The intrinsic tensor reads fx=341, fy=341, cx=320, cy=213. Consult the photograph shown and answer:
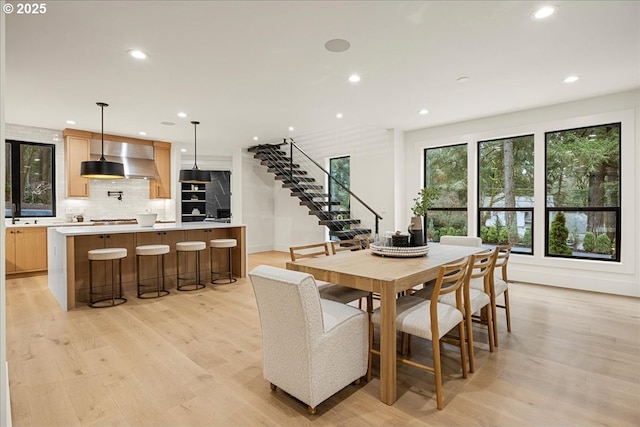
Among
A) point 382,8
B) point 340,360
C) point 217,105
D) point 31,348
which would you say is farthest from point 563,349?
point 217,105

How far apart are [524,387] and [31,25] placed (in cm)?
470

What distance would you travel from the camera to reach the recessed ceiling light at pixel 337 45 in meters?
3.14

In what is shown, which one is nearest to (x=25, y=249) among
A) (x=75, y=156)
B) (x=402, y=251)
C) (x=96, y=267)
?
(x=75, y=156)

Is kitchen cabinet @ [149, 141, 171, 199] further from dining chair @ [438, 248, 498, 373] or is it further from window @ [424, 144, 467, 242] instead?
dining chair @ [438, 248, 498, 373]

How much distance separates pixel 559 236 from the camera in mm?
5285

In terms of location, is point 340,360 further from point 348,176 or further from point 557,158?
point 348,176

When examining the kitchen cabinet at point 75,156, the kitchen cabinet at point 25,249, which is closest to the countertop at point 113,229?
the kitchen cabinet at point 25,249

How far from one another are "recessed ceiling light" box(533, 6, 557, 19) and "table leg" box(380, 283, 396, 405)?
2.47m

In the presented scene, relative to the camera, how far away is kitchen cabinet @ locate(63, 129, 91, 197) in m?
6.52

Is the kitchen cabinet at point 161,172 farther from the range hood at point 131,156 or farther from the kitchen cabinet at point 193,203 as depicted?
the kitchen cabinet at point 193,203

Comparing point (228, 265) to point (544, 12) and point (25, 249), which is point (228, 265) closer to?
point (25, 249)

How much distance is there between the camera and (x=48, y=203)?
659 cm

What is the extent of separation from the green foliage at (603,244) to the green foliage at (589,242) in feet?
0.15

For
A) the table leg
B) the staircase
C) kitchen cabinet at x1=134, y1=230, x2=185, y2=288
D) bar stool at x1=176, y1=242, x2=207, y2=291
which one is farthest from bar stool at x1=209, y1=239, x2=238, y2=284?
the table leg
